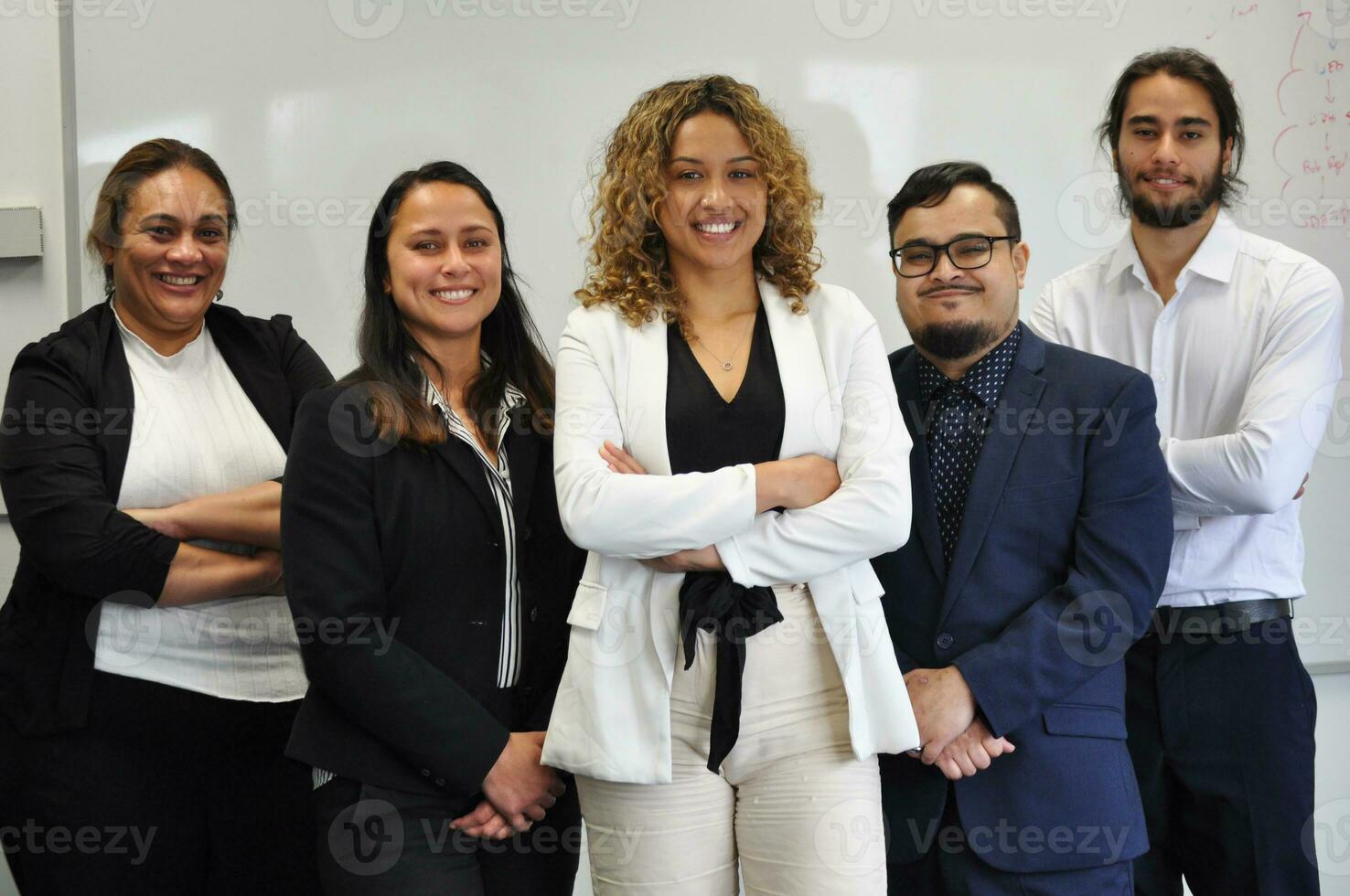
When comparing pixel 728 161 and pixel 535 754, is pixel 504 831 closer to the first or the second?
pixel 535 754

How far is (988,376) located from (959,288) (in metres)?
0.17

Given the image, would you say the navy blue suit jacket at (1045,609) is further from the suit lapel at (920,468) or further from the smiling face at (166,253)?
the smiling face at (166,253)

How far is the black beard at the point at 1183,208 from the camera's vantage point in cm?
248

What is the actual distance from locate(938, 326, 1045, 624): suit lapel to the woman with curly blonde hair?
22 cm

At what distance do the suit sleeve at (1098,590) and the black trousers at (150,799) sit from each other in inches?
52.1

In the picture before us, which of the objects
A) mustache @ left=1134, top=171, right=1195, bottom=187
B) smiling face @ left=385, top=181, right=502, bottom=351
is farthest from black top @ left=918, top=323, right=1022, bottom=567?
smiling face @ left=385, top=181, right=502, bottom=351

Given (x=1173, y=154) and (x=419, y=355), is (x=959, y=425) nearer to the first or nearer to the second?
(x=1173, y=154)

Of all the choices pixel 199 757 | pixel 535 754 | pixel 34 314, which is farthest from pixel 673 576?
pixel 34 314

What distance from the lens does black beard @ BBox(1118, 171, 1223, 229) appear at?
2477mm

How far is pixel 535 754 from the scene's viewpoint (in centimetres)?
191

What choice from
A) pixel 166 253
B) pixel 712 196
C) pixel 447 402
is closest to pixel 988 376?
pixel 712 196

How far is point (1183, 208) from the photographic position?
2.47 m

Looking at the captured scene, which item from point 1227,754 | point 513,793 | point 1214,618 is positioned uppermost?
point 1214,618

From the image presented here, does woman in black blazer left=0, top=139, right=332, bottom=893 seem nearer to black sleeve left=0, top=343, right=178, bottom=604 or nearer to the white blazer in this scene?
black sleeve left=0, top=343, right=178, bottom=604
